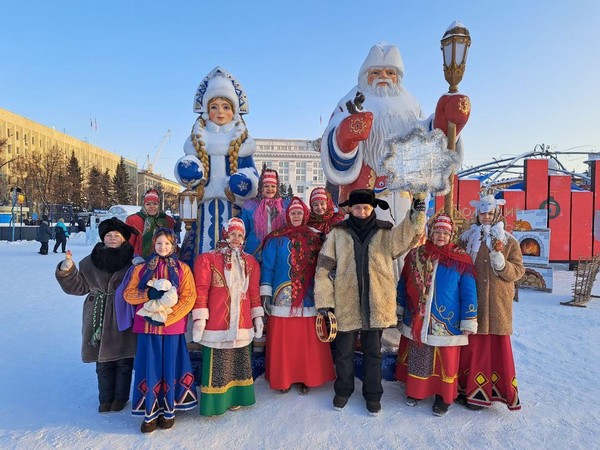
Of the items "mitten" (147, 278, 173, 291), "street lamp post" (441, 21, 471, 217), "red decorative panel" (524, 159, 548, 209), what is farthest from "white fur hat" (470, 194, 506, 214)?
"red decorative panel" (524, 159, 548, 209)

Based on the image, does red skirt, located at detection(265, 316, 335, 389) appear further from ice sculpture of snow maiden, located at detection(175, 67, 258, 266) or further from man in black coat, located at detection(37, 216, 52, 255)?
man in black coat, located at detection(37, 216, 52, 255)

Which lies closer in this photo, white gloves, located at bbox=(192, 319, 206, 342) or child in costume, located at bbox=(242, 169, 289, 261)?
white gloves, located at bbox=(192, 319, 206, 342)

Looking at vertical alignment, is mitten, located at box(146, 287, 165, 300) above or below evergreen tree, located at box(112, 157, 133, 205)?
below

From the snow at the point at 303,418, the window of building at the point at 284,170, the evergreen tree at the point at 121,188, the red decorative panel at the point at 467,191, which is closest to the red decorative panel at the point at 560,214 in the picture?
the red decorative panel at the point at 467,191

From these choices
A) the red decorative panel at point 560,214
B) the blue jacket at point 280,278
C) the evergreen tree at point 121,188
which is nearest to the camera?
the blue jacket at point 280,278

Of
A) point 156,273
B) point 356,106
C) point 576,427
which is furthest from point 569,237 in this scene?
point 156,273

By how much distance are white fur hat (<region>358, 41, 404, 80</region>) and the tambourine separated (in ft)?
7.78

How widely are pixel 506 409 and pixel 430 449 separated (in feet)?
3.11

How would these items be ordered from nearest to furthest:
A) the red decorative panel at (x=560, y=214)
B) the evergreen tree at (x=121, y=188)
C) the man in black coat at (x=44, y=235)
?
the red decorative panel at (x=560, y=214) < the man in black coat at (x=44, y=235) < the evergreen tree at (x=121, y=188)

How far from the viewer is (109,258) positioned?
294 cm

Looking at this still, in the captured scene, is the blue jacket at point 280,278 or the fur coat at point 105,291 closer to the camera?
the fur coat at point 105,291

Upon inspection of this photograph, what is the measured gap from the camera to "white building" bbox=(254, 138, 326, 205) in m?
56.5

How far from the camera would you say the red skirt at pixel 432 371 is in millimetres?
2975

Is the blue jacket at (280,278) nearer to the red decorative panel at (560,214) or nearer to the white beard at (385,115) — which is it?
the white beard at (385,115)
